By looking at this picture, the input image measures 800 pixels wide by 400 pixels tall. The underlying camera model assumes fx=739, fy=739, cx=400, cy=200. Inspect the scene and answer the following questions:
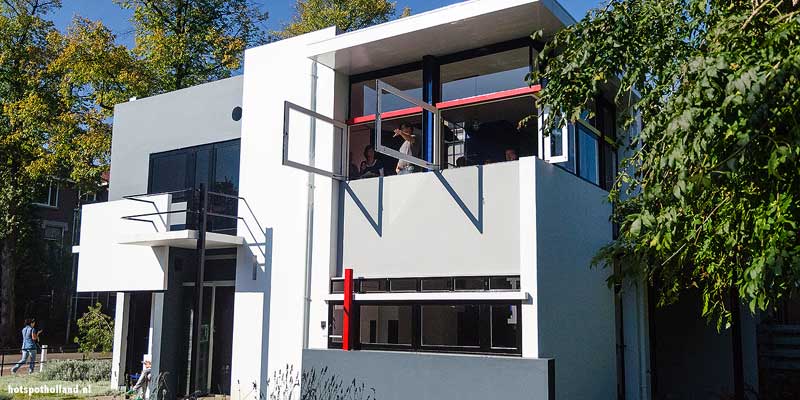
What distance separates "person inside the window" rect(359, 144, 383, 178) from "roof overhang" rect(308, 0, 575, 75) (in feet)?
4.75

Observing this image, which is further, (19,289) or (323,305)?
(19,289)

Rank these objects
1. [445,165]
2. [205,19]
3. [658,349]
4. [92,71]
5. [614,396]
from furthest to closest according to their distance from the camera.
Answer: [205,19], [92,71], [658,349], [614,396], [445,165]

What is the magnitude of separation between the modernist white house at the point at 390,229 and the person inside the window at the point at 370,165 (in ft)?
0.12

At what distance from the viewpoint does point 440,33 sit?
11.2 meters

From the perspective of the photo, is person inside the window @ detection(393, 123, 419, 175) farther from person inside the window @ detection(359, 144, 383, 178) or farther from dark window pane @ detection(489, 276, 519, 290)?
dark window pane @ detection(489, 276, 519, 290)

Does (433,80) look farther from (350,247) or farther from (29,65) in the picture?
(29,65)

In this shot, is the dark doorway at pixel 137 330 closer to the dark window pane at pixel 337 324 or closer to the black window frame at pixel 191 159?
the black window frame at pixel 191 159

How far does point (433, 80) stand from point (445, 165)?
4.62 ft

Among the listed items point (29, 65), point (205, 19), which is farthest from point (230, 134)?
point (29, 65)

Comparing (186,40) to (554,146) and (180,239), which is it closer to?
(180,239)

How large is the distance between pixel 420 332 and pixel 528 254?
2060 mm

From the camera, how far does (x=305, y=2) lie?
31.7 meters

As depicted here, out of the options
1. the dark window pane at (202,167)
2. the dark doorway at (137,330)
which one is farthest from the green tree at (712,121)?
the dark doorway at (137,330)

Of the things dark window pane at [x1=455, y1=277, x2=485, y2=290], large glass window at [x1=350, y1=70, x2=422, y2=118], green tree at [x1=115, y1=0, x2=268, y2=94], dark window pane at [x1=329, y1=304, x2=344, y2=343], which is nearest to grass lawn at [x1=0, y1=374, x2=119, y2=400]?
dark window pane at [x1=329, y1=304, x2=344, y2=343]
